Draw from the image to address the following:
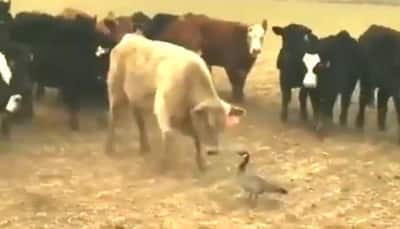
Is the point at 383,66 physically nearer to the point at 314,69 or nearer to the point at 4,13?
the point at 314,69

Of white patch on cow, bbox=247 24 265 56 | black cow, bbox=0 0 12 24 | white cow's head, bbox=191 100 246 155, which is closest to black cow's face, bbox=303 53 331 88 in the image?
white patch on cow, bbox=247 24 265 56

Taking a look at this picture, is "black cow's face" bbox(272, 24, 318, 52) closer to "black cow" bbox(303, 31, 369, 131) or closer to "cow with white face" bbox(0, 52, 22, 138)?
"black cow" bbox(303, 31, 369, 131)

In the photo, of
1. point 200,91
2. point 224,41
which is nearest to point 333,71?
point 224,41

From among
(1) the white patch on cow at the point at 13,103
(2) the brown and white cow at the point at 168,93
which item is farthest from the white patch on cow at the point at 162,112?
(1) the white patch on cow at the point at 13,103

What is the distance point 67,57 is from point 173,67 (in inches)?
31.7

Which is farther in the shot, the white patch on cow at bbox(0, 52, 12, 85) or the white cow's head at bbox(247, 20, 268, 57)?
the white cow's head at bbox(247, 20, 268, 57)

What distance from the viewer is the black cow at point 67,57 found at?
5.02m

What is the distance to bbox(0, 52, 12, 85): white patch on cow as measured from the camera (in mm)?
4699

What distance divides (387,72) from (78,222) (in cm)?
188

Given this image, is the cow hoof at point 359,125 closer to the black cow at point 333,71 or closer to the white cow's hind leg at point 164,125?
the black cow at point 333,71

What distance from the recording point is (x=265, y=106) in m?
5.52

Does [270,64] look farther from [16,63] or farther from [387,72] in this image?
[16,63]

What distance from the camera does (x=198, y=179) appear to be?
14.4 ft

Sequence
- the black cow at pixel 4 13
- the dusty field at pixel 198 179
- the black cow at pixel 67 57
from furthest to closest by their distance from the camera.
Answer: the black cow at pixel 4 13, the black cow at pixel 67 57, the dusty field at pixel 198 179
